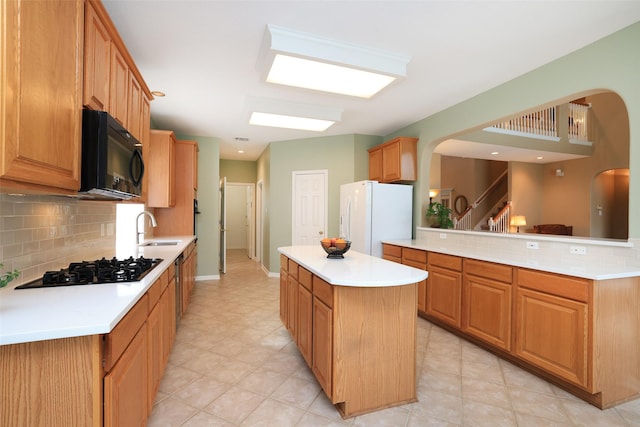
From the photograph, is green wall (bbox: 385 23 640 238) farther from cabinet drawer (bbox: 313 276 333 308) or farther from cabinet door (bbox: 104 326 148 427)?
cabinet door (bbox: 104 326 148 427)

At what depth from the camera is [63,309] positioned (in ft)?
3.87

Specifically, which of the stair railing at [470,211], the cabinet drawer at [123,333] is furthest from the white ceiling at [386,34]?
the stair railing at [470,211]

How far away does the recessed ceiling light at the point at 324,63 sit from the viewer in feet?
7.59

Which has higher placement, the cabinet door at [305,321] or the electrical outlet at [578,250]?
the electrical outlet at [578,250]

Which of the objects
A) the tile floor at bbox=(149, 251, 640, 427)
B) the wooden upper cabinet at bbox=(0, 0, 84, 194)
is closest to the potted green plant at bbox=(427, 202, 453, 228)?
the tile floor at bbox=(149, 251, 640, 427)

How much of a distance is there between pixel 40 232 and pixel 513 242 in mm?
3747

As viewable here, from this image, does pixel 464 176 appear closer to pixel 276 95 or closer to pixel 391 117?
pixel 391 117

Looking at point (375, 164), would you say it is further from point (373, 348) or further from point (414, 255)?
point (373, 348)

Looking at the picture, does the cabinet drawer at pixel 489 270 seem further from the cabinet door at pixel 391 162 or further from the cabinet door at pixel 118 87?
the cabinet door at pixel 118 87

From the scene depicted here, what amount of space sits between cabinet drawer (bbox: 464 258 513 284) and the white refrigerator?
148cm

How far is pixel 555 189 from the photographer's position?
Answer: 26.1 feet

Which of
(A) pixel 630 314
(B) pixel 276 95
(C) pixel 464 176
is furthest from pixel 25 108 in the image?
(C) pixel 464 176

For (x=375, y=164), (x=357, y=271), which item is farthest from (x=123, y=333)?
(x=375, y=164)

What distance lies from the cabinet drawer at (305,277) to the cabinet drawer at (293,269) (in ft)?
0.31
